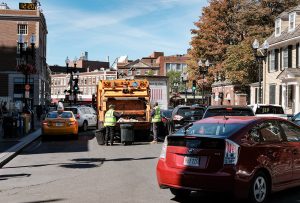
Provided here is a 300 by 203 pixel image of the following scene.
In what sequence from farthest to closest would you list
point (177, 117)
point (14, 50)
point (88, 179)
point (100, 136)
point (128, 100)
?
point (14, 50) → point (128, 100) → point (177, 117) → point (100, 136) → point (88, 179)

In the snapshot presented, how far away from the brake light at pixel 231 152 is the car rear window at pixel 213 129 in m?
0.25

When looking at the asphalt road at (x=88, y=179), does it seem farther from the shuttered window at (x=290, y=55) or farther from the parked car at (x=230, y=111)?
the shuttered window at (x=290, y=55)

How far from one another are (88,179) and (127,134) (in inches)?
352

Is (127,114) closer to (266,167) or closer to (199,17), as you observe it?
(266,167)

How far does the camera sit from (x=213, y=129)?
8.45 meters

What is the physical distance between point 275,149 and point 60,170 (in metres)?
6.24

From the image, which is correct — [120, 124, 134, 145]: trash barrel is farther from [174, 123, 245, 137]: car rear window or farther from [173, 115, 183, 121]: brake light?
[174, 123, 245, 137]: car rear window

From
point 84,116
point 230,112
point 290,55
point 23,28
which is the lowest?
point 84,116

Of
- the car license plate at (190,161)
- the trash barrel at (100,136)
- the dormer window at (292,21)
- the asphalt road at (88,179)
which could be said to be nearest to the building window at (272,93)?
the dormer window at (292,21)

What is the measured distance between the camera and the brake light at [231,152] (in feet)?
24.5

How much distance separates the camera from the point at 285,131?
29.0ft

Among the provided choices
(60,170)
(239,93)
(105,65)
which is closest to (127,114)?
(60,170)

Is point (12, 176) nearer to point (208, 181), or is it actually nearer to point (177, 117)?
point (208, 181)

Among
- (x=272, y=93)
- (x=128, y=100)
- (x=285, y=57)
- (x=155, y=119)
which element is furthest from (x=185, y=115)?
(x=272, y=93)
